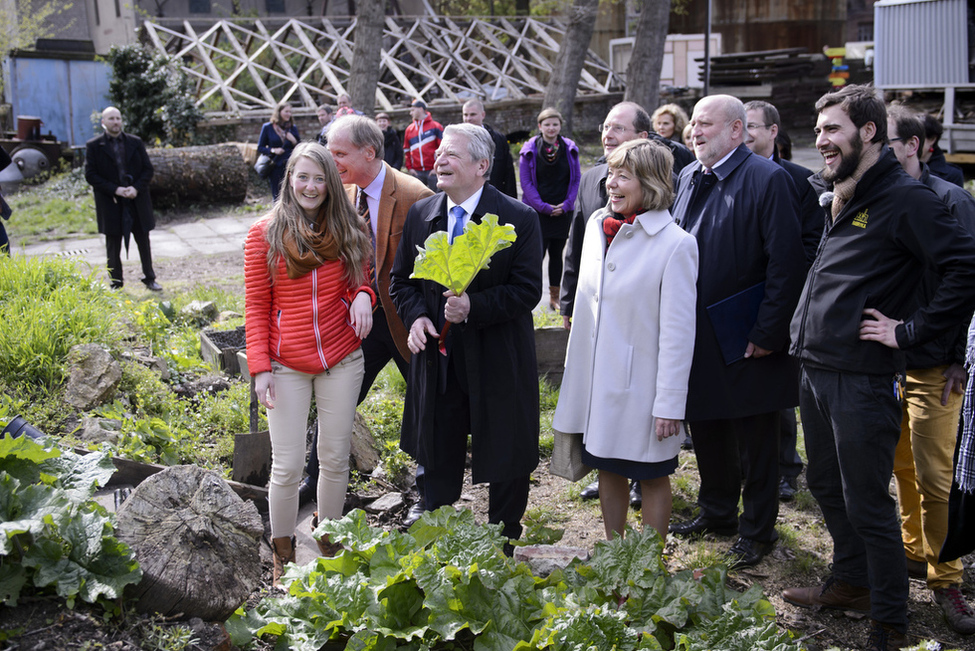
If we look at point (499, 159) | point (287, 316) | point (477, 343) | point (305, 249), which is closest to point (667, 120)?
point (499, 159)

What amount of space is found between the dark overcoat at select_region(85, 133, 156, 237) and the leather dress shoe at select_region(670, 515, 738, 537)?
7067 millimetres

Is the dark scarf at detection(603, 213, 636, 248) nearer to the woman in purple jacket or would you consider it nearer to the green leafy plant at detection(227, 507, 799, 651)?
the green leafy plant at detection(227, 507, 799, 651)

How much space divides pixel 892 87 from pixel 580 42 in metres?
6.03

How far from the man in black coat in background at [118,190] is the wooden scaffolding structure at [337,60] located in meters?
8.48

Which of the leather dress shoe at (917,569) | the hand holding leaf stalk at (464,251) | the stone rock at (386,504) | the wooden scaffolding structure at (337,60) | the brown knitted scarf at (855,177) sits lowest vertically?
the leather dress shoe at (917,569)

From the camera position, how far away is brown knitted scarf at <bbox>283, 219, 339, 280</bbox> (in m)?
3.58

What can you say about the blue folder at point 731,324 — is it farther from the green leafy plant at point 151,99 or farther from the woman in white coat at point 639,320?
the green leafy plant at point 151,99

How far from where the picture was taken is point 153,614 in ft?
9.06

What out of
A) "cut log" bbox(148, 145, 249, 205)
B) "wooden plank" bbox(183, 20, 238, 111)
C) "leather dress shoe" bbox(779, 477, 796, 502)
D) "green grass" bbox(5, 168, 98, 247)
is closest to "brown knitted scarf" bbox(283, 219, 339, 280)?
"leather dress shoe" bbox(779, 477, 796, 502)

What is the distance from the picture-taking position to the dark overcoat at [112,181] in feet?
29.1

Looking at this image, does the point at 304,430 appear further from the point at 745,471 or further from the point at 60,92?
the point at 60,92

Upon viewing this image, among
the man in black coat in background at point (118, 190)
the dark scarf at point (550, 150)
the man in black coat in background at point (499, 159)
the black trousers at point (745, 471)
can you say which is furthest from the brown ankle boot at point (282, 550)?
the man in black coat in background at point (118, 190)

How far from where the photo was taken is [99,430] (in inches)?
184

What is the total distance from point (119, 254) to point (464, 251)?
6.98 metres
